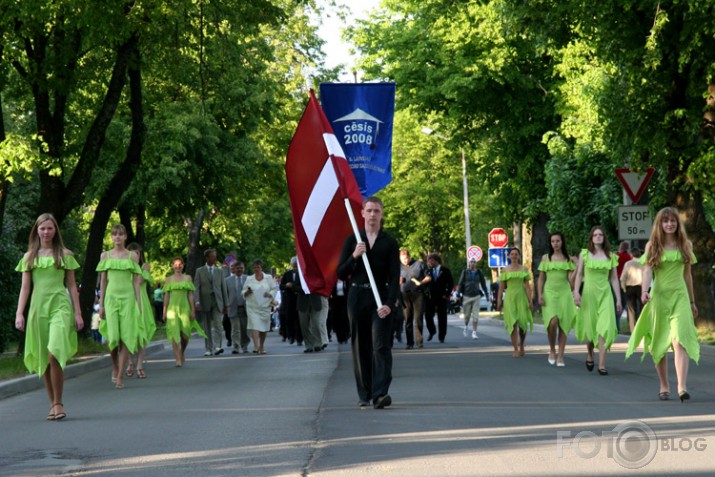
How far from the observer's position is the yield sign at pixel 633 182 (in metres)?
24.0

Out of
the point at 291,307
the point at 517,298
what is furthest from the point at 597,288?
the point at 291,307

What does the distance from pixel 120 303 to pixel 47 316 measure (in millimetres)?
4180

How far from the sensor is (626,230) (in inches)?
952

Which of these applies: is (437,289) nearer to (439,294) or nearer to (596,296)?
(439,294)

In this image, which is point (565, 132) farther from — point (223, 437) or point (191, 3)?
point (223, 437)

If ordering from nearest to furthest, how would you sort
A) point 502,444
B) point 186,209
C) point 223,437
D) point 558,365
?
point 502,444
point 223,437
point 558,365
point 186,209

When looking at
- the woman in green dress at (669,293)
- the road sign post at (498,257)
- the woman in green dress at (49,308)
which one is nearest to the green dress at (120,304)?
the woman in green dress at (49,308)

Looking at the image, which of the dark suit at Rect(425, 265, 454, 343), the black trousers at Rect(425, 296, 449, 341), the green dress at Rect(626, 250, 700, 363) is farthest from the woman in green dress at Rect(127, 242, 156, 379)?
the dark suit at Rect(425, 265, 454, 343)

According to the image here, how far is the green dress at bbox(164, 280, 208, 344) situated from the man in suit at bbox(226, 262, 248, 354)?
4.23 meters

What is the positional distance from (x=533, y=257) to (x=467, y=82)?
25.8 ft

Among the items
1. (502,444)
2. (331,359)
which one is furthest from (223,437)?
(331,359)

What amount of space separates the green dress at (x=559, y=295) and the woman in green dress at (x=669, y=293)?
218 inches

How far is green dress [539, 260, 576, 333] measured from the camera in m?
19.0

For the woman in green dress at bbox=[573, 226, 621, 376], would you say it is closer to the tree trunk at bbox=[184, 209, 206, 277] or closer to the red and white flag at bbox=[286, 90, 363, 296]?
the red and white flag at bbox=[286, 90, 363, 296]
